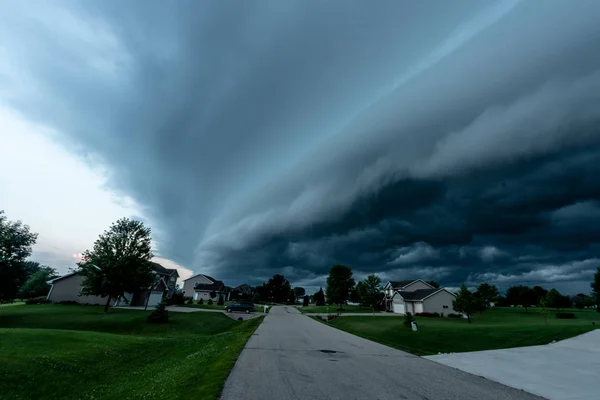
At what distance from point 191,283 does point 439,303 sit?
8043 centimetres

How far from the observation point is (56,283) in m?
48.8

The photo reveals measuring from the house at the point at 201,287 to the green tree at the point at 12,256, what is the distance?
58.7 m

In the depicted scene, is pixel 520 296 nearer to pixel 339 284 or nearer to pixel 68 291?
pixel 339 284

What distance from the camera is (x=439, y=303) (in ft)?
195

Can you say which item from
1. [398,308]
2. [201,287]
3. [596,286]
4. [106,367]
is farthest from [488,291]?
[106,367]

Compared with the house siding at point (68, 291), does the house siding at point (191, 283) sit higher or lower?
higher

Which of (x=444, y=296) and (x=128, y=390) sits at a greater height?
(x=444, y=296)

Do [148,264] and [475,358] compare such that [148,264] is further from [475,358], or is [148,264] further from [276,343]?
[475,358]

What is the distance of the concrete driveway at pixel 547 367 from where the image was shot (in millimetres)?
9609

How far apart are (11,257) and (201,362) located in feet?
119

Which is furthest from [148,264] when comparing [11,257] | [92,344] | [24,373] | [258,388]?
[258,388]

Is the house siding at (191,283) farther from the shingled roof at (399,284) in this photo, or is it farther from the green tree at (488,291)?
the green tree at (488,291)

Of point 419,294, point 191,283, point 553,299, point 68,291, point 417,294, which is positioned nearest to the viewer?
point 68,291

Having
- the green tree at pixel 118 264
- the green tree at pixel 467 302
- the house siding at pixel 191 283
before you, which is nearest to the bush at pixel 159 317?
the green tree at pixel 118 264
